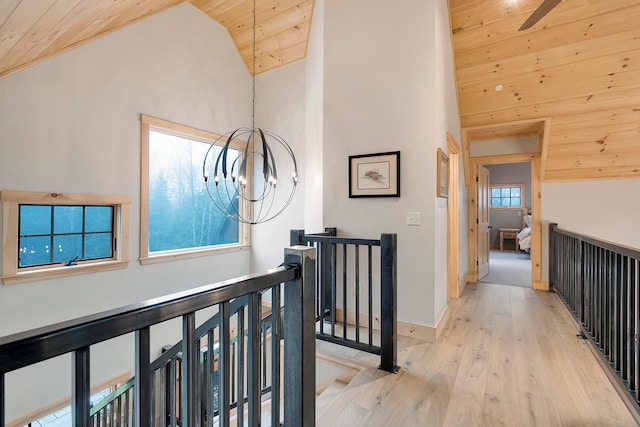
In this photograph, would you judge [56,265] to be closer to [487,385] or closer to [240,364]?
[240,364]

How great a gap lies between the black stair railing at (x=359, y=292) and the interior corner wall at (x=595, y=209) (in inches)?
124

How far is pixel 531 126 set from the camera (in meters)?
4.29

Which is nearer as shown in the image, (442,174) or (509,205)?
(442,174)

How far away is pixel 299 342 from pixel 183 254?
10.0ft

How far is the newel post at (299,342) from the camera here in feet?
4.04

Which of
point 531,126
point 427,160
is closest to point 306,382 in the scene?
point 427,160

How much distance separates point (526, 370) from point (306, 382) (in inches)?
76.3

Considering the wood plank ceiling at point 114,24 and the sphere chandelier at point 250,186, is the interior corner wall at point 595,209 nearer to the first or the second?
the sphere chandelier at point 250,186

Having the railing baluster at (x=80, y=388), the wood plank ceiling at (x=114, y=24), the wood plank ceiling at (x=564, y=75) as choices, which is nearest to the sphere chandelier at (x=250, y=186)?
the wood plank ceiling at (x=114, y=24)

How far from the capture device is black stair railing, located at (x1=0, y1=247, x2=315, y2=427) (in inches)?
23.9

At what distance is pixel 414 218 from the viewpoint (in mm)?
2836

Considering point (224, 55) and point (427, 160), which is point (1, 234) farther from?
point (427, 160)

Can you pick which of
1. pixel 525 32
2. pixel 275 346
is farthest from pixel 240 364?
pixel 525 32

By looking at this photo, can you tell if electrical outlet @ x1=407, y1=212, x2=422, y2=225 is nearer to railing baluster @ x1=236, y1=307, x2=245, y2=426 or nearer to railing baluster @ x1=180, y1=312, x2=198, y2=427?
railing baluster @ x1=236, y1=307, x2=245, y2=426
